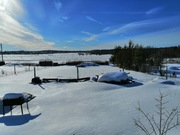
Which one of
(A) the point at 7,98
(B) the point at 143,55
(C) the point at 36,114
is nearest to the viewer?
(C) the point at 36,114

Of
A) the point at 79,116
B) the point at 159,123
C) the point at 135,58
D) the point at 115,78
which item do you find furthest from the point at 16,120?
the point at 135,58

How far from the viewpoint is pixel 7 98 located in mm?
9438

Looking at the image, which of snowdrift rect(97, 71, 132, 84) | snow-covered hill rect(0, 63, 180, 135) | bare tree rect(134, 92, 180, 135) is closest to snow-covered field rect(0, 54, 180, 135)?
snow-covered hill rect(0, 63, 180, 135)

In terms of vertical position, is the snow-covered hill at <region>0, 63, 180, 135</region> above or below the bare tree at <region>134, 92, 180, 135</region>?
below

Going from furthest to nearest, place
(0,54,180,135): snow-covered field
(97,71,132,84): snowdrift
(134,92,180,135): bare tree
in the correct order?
(97,71,132,84): snowdrift, (0,54,180,135): snow-covered field, (134,92,180,135): bare tree

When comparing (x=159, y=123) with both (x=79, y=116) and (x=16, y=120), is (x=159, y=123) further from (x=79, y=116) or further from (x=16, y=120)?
(x=16, y=120)

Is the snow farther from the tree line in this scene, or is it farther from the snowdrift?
the tree line

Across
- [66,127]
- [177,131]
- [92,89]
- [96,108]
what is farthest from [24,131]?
[92,89]

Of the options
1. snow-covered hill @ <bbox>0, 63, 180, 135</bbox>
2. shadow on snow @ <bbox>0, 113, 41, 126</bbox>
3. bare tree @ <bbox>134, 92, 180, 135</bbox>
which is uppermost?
bare tree @ <bbox>134, 92, 180, 135</bbox>

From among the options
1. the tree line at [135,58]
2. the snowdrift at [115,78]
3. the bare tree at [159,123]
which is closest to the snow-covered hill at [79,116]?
the bare tree at [159,123]

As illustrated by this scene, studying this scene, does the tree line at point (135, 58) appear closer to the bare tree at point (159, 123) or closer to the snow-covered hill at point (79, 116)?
the snow-covered hill at point (79, 116)

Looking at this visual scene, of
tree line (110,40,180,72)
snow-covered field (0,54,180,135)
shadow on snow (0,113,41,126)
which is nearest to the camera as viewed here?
snow-covered field (0,54,180,135)

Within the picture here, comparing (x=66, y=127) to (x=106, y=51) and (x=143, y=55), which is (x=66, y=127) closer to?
(x=143, y=55)

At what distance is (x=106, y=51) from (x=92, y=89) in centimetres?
13246
